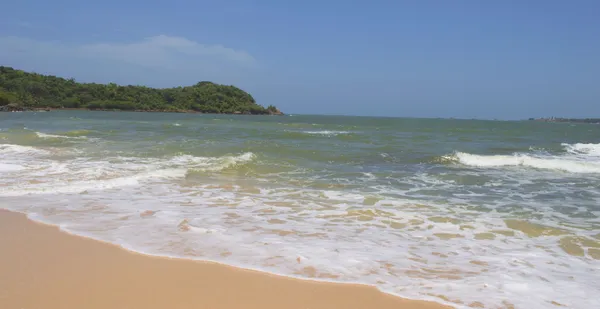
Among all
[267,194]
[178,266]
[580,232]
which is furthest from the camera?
[267,194]

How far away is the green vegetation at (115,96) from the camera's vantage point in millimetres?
78688

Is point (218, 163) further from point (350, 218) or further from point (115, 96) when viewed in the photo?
point (115, 96)

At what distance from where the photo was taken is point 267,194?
775 cm

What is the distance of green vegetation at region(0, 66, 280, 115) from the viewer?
7869 centimetres

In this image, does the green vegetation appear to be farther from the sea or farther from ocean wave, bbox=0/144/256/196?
the sea

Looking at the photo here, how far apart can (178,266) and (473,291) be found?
2550 mm

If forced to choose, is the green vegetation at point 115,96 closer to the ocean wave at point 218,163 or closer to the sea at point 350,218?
the ocean wave at point 218,163

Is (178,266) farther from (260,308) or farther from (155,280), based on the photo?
(260,308)

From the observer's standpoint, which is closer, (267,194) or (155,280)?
(155,280)

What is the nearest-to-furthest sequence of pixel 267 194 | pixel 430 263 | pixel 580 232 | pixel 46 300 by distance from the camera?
pixel 46 300 < pixel 430 263 < pixel 580 232 < pixel 267 194

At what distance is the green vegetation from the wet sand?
6836 cm

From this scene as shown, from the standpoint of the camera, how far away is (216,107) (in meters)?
112

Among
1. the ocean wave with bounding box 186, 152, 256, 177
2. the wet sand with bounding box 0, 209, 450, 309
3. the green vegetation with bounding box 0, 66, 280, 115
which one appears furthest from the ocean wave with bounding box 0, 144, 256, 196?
the green vegetation with bounding box 0, 66, 280, 115

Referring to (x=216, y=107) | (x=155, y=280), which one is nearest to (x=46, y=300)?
(x=155, y=280)
